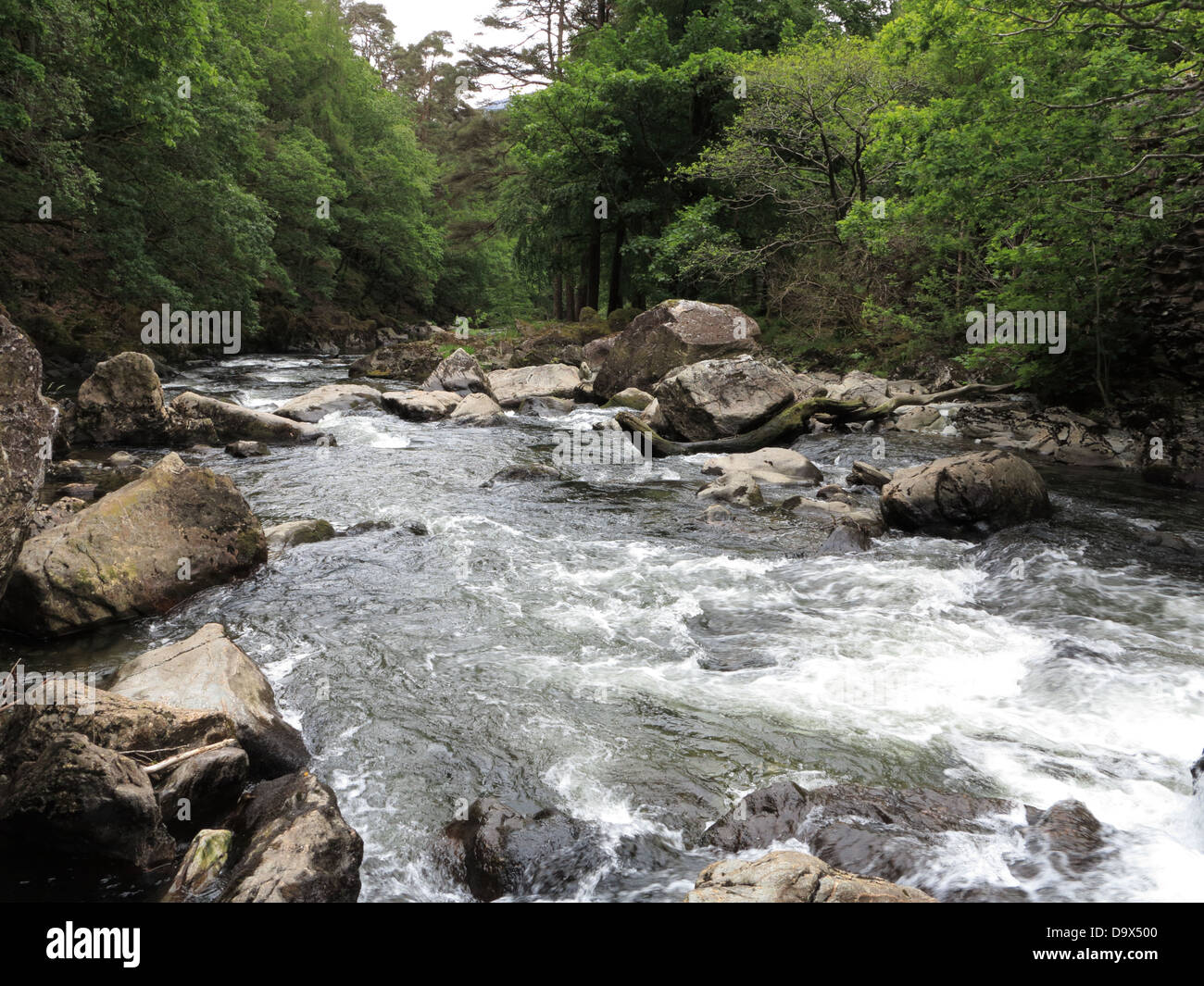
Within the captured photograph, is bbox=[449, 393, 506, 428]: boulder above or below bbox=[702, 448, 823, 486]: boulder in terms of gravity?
above

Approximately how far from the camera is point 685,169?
23.0m

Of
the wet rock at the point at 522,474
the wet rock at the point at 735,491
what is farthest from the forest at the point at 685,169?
the wet rock at the point at 522,474

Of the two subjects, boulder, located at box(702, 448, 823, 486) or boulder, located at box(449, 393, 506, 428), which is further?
boulder, located at box(449, 393, 506, 428)

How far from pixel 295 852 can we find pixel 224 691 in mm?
1425

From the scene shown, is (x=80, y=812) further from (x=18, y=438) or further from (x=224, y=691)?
(x=18, y=438)

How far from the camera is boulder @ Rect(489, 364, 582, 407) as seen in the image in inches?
788

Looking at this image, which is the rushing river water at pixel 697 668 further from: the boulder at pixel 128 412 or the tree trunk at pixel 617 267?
the tree trunk at pixel 617 267

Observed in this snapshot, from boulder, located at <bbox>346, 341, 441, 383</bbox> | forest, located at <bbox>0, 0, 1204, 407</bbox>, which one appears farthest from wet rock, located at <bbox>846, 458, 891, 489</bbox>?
boulder, located at <bbox>346, 341, 441, 383</bbox>

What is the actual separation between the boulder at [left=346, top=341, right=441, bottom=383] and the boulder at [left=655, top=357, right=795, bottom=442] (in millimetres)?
10993

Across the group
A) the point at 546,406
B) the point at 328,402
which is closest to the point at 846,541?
the point at 546,406

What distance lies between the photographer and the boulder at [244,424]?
14.0 m

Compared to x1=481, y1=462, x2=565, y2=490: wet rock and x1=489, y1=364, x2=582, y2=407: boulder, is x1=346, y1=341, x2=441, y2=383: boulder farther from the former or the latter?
x1=481, y1=462, x2=565, y2=490: wet rock
